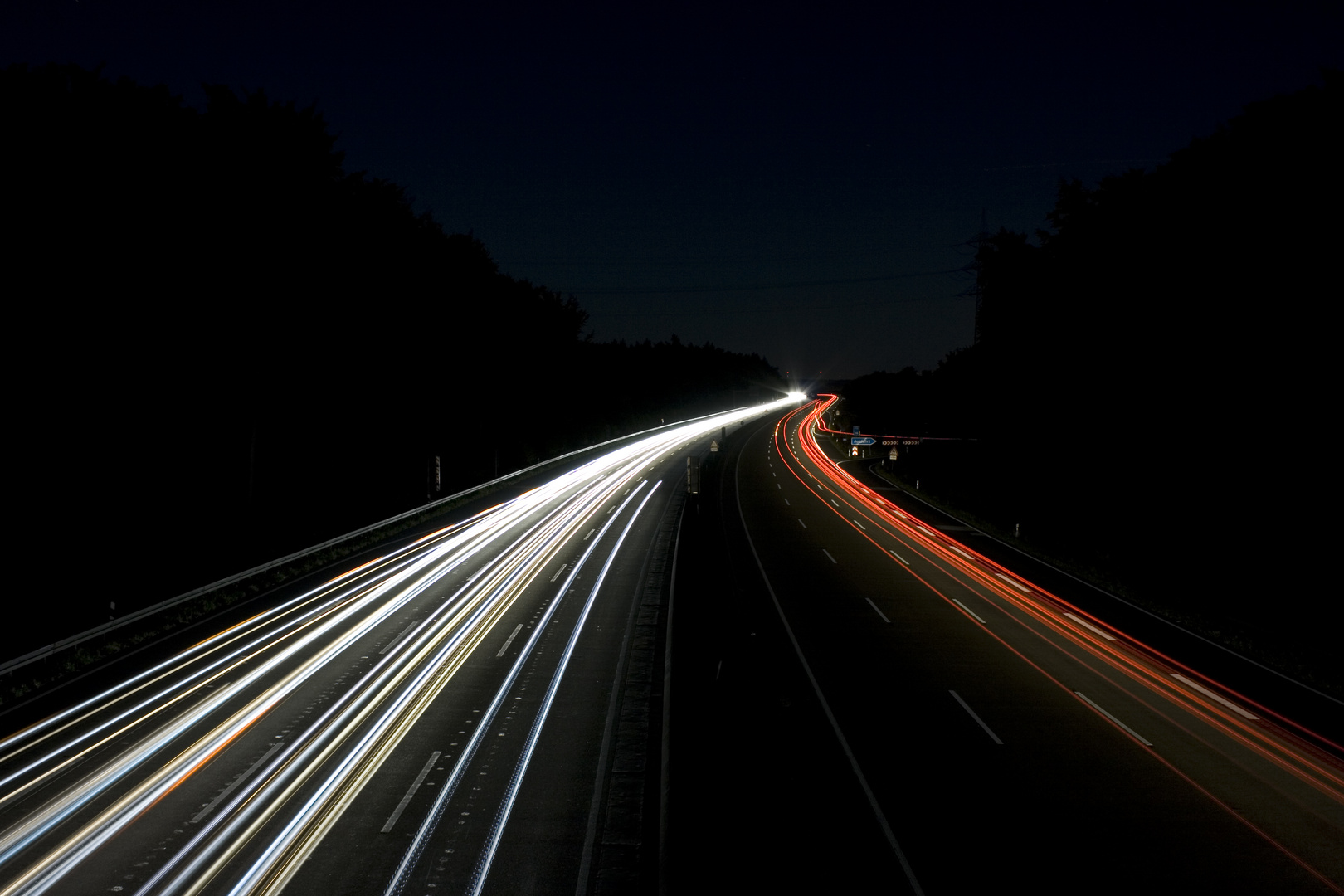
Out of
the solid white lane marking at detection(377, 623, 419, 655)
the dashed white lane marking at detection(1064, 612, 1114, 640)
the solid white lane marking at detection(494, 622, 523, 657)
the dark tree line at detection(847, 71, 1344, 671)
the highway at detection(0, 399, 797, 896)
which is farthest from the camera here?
the dark tree line at detection(847, 71, 1344, 671)

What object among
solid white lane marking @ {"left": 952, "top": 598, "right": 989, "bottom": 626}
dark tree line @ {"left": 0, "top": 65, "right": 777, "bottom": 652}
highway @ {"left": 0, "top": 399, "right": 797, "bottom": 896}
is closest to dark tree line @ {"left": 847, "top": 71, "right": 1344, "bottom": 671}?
solid white lane marking @ {"left": 952, "top": 598, "right": 989, "bottom": 626}

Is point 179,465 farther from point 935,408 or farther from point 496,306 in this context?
point 935,408

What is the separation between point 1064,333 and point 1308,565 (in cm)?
2554

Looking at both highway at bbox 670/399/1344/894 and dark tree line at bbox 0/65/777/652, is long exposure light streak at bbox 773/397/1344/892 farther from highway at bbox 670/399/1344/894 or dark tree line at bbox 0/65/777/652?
dark tree line at bbox 0/65/777/652

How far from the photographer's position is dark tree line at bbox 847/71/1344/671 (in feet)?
103

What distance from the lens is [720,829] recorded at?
9945 mm

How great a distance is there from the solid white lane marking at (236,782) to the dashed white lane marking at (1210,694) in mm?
16094

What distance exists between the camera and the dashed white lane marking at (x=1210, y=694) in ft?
49.5

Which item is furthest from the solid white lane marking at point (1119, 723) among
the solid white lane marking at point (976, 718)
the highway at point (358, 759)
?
the highway at point (358, 759)

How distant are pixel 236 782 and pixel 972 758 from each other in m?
10.2

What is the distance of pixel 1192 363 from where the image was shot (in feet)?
129

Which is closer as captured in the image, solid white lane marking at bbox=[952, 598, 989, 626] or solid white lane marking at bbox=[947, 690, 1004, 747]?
solid white lane marking at bbox=[947, 690, 1004, 747]

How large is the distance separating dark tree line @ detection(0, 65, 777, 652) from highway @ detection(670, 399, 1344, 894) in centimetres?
1570

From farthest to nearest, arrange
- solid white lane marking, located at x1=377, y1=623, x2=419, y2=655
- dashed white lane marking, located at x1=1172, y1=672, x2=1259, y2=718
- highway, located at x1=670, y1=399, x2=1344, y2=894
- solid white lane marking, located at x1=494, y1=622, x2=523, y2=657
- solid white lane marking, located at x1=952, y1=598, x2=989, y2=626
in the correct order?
1. solid white lane marking, located at x1=952, y1=598, x2=989, y2=626
2. solid white lane marking, located at x1=494, y1=622, x2=523, y2=657
3. solid white lane marking, located at x1=377, y1=623, x2=419, y2=655
4. dashed white lane marking, located at x1=1172, y1=672, x2=1259, y2=718
5. highway, located at x1=670, y1=399, x2=1344, y2=894
